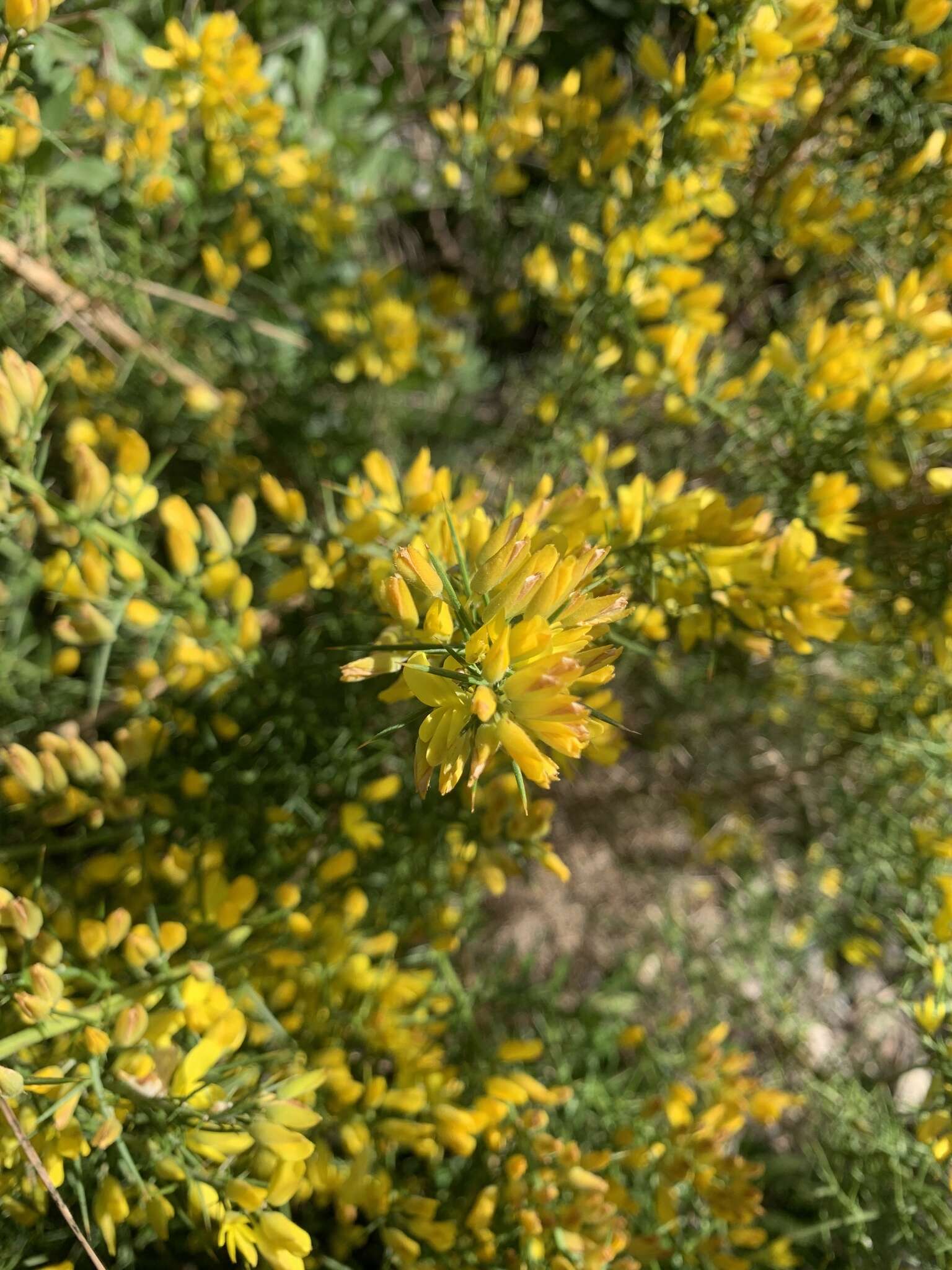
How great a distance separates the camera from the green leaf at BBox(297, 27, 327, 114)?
202cm

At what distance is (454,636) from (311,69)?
71.8 inches

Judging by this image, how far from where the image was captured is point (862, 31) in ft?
3.80

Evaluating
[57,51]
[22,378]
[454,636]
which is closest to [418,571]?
[454,636]

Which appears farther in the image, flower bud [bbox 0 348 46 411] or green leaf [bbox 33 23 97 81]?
green leaf [bbox 33 23 97 81]

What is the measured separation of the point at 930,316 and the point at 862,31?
38 centimetres

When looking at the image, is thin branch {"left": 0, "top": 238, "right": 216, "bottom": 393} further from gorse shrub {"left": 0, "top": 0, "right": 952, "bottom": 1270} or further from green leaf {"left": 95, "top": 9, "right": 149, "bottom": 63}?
green leaf {"left": 95, "top": 9, "right": 149, "bottom": 63}

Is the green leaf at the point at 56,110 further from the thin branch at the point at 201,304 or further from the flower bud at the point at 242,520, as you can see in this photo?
the flower bud at the point at 242,520

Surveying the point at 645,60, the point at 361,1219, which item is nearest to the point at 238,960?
the point at 361,1219

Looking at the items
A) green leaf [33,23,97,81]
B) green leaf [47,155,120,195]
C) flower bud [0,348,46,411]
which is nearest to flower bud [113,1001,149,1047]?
flower bud [0,348,46,411]

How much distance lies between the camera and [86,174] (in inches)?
58.6

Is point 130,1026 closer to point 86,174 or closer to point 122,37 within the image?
point 86,174

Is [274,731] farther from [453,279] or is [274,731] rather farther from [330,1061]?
[453,279]

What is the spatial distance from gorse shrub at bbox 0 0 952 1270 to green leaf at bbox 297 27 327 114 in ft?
0.05

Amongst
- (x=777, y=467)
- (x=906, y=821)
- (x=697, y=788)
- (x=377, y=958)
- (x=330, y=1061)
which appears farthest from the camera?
(x=697, y=788)
